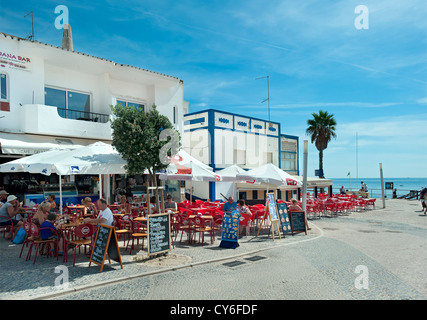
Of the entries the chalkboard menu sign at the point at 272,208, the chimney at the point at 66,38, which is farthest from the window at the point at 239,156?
the chimney at the point at 66,38

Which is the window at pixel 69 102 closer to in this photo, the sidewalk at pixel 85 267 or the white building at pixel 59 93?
the white building at pixel 59 93

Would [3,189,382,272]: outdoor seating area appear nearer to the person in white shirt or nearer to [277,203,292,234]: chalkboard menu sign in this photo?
the person in white shirt

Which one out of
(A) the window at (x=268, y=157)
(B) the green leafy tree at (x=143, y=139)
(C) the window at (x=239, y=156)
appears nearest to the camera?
(B) the green leafy tree at (x=143, y=139)

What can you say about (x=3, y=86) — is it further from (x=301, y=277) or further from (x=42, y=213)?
(x=301, y=277)

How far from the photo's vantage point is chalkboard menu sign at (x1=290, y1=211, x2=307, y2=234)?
12.4 metres

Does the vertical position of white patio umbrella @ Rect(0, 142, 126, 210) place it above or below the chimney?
below

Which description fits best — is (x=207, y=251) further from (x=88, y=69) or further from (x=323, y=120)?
(x=323, y=120)

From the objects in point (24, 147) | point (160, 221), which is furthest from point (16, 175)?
point (160, 221)

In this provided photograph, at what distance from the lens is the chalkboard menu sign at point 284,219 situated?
39.9 feet

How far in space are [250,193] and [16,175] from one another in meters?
16.4

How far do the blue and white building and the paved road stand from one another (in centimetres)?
1274

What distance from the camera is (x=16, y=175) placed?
14.4 metres

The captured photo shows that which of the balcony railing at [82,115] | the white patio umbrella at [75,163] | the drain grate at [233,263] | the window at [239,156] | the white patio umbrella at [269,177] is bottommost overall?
the drain grate at [233,263]

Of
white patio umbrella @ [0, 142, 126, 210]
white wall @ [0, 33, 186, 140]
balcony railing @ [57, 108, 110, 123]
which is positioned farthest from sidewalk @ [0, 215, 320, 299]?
balcony railing @ [57, 108, 110, 123]
